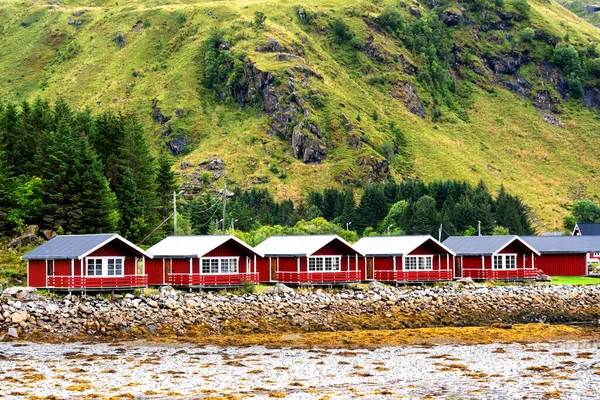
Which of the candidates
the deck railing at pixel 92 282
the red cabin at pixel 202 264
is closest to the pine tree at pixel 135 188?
the red cabin at pixel 202 264

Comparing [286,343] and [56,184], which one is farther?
[56,184]

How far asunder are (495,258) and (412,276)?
1025 centimetres

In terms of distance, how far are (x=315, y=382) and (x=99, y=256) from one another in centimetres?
2647

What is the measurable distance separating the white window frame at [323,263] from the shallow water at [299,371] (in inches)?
881

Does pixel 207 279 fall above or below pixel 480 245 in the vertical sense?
below

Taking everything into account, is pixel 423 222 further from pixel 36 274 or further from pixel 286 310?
pixel 36 274

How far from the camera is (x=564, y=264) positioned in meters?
102

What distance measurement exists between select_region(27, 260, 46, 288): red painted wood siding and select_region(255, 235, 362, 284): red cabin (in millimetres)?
18331

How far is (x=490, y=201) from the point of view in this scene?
549 feet

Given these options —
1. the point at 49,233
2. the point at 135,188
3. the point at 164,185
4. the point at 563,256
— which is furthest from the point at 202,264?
the point at 563,256

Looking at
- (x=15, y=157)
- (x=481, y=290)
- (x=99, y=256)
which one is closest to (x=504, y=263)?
(x=481, y=290)

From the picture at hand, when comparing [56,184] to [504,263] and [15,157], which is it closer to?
[15,157]

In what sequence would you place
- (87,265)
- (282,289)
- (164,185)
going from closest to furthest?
(87,265)
(282,289)
(164,185)

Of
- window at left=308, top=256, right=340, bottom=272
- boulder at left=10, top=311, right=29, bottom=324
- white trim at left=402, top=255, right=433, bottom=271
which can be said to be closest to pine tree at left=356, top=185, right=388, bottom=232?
white trim at left=402, top=255, right=433, bottom=271
